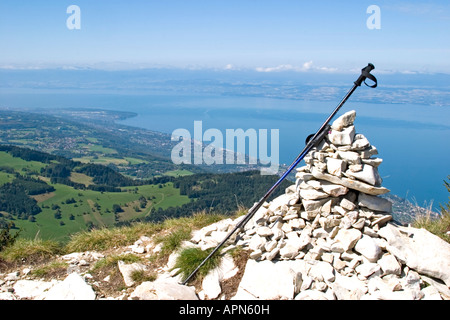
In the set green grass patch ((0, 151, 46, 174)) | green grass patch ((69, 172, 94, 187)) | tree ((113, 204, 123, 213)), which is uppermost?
green grass patch ((0, 151, 46, 174))

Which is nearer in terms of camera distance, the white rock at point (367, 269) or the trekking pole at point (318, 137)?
the white rock at point (367, 269)

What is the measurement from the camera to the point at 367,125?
330 feet

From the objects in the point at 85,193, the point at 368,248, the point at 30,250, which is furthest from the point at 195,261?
the point at 85,193

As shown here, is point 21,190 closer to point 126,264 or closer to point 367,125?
point 126,264

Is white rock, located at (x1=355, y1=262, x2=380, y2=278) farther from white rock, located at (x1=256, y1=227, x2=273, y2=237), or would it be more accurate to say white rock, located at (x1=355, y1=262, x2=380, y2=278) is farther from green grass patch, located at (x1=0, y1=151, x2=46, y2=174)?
green grass patch, located at (x1=0, y1=151, x2=46, y2=174)

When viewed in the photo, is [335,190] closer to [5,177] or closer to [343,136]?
[343,136]

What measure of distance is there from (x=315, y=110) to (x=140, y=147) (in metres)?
75.4

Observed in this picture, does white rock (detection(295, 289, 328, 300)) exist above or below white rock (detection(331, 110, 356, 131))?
below

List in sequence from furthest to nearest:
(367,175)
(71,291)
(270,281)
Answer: (367,175), (71,291), (270,281)

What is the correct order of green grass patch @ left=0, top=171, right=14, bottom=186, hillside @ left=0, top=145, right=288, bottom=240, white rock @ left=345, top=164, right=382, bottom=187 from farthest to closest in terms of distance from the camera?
1. green grass patch @ left=0, top=171, right=14, bottom=186
2. hillside @ left=0, top=145, right=288, bottom=240
3. white rock @ left=345, top=164, right=382, bottom=187

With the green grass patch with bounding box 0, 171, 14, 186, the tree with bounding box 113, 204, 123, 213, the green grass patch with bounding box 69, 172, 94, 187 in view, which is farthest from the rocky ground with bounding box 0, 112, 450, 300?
the green grass patch with bounding box 0, 171, 14, 186

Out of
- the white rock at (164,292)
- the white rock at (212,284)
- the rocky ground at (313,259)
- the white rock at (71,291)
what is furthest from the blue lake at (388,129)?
the white rock at (71,291)

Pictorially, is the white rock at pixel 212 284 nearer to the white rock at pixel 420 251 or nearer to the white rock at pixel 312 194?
the white rock at pixel 312 194
